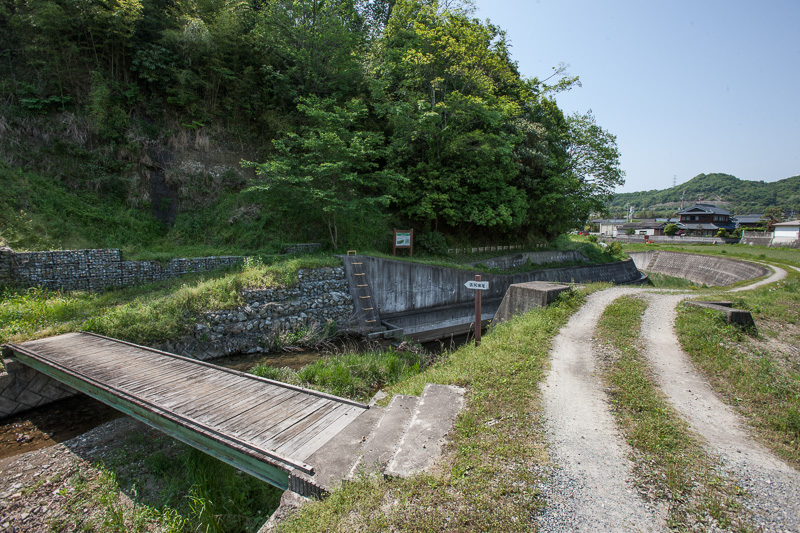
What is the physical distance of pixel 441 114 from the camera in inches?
652

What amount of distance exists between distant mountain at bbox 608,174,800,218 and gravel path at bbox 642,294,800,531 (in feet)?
339

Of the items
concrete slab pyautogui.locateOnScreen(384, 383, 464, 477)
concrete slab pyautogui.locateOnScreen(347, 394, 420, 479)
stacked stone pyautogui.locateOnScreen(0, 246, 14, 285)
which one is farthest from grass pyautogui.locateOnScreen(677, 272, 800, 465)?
stacked stone pyautogui.locateOnScreen(0, 246, 14, 285)

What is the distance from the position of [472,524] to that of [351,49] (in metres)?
20.1

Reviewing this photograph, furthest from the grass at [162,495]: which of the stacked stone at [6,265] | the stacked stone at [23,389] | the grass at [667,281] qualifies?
the grass at [667,281]

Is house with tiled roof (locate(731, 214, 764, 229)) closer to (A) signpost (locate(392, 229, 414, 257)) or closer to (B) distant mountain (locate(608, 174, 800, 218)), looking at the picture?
(B) distant mountain (locate(608, 174, 800, 218))

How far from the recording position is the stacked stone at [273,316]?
31.0 ft

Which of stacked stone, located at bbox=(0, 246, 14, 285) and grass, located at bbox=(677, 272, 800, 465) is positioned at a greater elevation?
stacked stone, located at bbox=(0, 246, 14, 285)

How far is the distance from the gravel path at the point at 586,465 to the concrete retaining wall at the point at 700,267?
2333 centimetres

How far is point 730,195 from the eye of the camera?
366 ft

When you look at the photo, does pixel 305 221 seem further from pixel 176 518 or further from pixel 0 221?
pixel 176 518

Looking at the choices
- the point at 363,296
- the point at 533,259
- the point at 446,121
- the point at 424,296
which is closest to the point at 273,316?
the point at 363,296

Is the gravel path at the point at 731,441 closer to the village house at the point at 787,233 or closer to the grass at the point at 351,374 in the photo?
the grass at the point at 351,374

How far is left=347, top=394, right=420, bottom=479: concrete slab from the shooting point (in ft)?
11.4

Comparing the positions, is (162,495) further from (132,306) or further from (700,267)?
(700,267)
